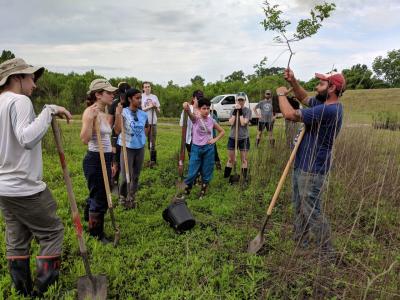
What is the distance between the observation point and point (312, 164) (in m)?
3.19

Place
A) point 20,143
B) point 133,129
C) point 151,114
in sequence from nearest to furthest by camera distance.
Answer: point 20,143, point 133,129, point 151,114

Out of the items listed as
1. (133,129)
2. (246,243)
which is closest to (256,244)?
(246,243)

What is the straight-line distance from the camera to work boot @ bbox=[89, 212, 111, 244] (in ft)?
12.1

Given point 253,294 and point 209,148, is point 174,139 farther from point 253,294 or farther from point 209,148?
point 253,294

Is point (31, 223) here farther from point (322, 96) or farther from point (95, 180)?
point (322, 96)

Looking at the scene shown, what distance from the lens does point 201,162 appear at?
211 inches

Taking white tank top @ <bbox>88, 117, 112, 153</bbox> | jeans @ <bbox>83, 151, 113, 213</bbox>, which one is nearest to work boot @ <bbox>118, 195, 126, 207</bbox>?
jeans @ <bbox>83, 151, 113, 213</bbox>

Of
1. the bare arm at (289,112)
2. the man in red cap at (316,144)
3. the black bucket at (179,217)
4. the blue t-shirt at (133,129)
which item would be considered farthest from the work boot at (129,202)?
the bare arm at (289,112)

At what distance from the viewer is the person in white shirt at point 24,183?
7.33 feet

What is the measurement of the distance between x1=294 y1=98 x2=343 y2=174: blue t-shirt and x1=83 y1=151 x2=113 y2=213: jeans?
6.59 feet

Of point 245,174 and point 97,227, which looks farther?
point 245,174

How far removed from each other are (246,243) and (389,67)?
2.72m

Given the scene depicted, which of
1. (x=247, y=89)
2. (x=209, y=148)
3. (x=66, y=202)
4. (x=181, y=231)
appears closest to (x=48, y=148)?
(x=66, y=202)

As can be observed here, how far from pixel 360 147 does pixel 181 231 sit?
125 inches
